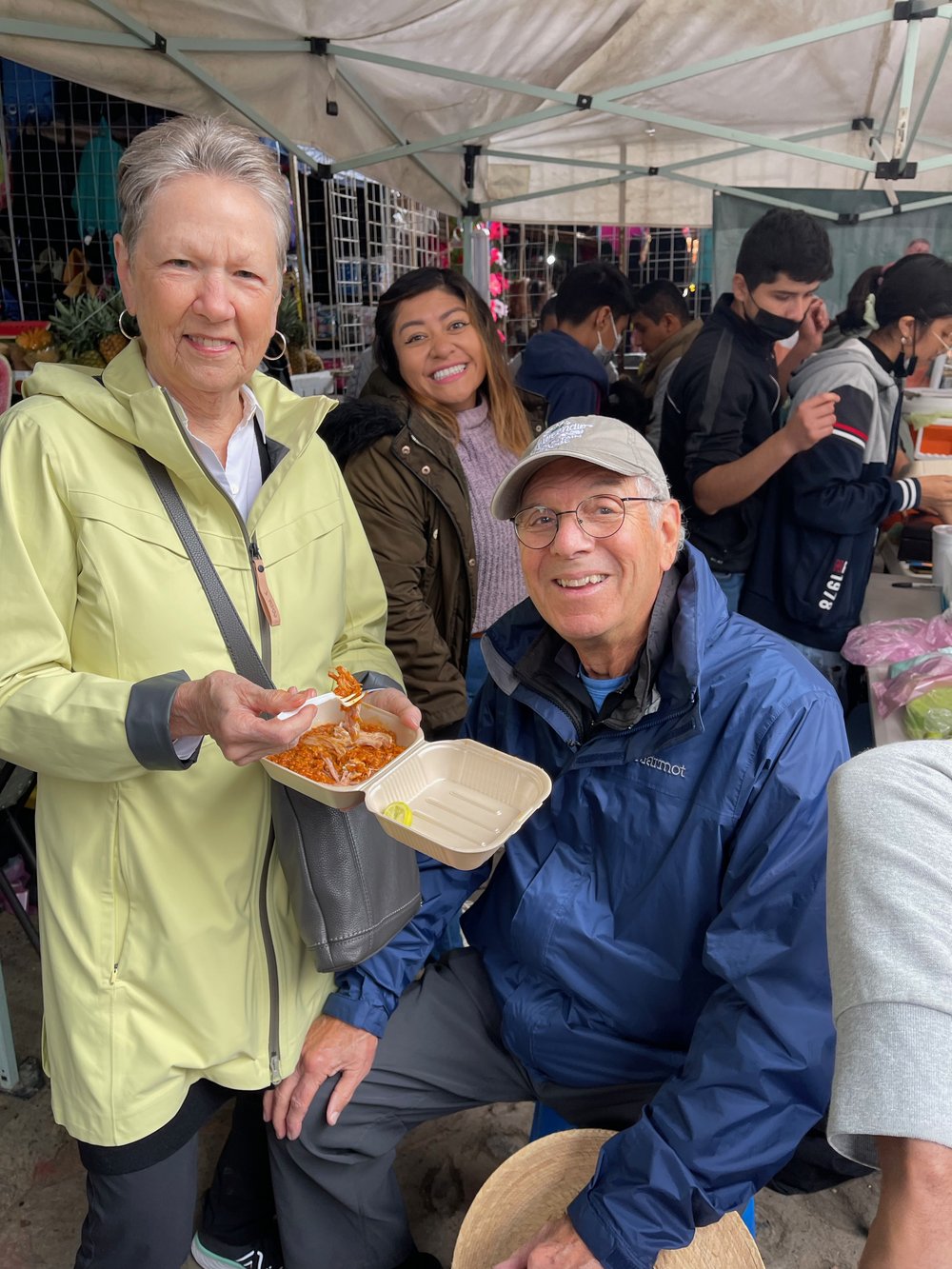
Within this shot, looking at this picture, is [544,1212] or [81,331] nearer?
[544,1212]

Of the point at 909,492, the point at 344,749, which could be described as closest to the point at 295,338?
the point at 909,492

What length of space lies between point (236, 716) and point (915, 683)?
177 cm

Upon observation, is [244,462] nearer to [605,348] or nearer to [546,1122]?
[546,1122]

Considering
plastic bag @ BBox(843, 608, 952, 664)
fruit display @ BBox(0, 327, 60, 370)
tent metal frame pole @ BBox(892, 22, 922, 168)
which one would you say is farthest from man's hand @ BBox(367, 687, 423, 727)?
tent metal frame pole @ BBox(892, 22, 922, 168)

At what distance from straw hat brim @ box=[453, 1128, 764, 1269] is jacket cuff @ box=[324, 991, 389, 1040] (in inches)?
13.5

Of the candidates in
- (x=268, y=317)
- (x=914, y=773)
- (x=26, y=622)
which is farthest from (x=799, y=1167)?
(x=268, y=317)

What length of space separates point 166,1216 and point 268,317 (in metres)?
1.48

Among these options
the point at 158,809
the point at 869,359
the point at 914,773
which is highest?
the point at 869,359

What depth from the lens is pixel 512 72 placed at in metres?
4.78

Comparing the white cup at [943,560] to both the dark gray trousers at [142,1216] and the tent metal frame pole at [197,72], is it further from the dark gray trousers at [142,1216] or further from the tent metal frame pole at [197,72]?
the tent metal frame pole at [197,72]

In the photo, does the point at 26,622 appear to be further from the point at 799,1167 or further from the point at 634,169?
the point at 634,169

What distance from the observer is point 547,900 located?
1.73m

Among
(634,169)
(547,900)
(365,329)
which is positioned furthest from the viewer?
(365,329)

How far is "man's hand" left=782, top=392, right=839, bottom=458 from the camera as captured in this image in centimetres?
296
